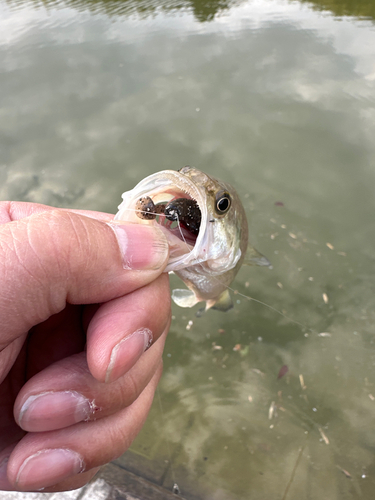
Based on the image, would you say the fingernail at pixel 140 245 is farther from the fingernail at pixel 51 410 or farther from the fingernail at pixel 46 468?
the fingernail at pixel 46 468

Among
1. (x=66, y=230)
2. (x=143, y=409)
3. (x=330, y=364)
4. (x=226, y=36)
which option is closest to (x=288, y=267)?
(x=330, y=364)

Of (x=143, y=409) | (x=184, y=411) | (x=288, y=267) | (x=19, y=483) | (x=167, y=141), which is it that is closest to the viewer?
(x=19, y=483)

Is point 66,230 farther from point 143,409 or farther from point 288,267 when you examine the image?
point 288,267

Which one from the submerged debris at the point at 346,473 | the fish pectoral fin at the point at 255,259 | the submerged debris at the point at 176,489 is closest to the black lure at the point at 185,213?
the fish pectoral fin at the point at 255,259

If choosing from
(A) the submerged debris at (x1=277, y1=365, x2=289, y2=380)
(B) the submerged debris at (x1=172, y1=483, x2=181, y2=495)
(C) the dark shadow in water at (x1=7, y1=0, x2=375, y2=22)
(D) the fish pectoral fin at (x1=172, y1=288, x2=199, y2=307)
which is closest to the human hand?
(D) the fish pectoral fin at (x1=172, y1=288, x2=199, y2=307)

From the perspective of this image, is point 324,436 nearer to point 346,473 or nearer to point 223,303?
point 346,473

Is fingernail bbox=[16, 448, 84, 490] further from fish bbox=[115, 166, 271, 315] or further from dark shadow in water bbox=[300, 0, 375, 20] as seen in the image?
dark shadow in water bbox=[300, 0, 375, 20]
